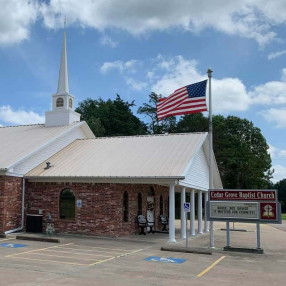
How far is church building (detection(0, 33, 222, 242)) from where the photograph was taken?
1961cm

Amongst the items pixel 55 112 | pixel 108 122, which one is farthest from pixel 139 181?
pixel 108 122

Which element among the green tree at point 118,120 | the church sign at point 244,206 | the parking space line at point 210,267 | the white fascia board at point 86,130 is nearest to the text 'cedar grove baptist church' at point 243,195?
the church sign at point 244,206

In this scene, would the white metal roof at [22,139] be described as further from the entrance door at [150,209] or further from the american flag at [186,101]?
the american flag at [186,101]

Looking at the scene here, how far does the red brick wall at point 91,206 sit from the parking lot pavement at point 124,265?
198 cm

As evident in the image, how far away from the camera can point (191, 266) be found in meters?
12.6

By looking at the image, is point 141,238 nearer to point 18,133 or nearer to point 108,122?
point 18,133

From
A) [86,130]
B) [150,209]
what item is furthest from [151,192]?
[86,130]

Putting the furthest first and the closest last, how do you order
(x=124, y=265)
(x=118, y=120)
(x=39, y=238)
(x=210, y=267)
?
(x=118, y=120)
(x=39, y=238)
(x=210, y=267)
(x=124, y=265)

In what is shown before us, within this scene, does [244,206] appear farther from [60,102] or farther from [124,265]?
[60,102]

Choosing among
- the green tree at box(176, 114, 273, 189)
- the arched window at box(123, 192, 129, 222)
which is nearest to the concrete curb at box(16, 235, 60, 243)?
the arched window at box(123, 192, 129, 222)

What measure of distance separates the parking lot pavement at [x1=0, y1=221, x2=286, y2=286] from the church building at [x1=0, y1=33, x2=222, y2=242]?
7.64 ft

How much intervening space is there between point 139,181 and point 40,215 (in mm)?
5709

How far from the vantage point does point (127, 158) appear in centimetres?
2145

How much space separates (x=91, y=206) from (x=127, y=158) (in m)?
3.18
